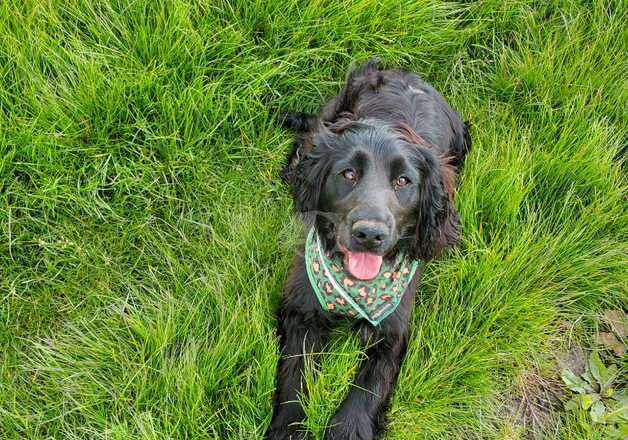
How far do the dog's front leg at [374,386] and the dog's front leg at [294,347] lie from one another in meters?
0.19

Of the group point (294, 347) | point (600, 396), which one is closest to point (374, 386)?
point (294, 347)

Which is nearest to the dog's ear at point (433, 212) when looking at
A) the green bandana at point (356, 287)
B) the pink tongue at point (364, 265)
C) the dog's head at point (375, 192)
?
the dog's head at point (375, 192)

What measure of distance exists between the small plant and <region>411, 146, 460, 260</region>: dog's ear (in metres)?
0.97

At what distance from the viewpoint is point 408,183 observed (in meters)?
2.72

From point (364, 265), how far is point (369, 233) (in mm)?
376

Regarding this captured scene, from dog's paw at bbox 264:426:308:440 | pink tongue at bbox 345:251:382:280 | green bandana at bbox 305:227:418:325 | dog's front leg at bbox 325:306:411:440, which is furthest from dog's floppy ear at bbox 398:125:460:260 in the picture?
dog's paw at bbox 264:426:308:440

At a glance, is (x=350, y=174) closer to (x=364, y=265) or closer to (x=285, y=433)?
(x=364, y=265)

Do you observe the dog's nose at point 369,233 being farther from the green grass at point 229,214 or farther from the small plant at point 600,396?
the small plant at point 600,396

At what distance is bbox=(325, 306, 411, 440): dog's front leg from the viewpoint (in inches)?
110

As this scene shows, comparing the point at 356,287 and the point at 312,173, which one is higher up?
the point at 312,173

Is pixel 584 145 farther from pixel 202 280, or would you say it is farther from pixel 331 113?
pixel 202 280

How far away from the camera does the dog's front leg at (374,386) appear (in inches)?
110

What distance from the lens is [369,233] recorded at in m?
2.42

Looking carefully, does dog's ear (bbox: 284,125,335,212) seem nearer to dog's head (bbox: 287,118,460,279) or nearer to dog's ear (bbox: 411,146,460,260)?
dog's head (bbox: 287,118,460,279)
